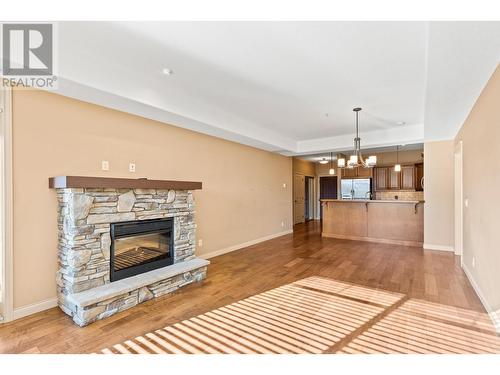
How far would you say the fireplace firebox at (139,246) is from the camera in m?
3.06

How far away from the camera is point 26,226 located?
268 centimetres

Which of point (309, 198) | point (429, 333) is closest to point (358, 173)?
point (309, 198)

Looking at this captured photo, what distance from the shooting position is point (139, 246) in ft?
11.1

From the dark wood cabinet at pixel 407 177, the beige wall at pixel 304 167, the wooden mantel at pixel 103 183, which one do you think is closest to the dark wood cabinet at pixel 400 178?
the dark wood cabinet at pixel 407 177

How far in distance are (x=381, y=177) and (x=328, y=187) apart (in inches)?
105

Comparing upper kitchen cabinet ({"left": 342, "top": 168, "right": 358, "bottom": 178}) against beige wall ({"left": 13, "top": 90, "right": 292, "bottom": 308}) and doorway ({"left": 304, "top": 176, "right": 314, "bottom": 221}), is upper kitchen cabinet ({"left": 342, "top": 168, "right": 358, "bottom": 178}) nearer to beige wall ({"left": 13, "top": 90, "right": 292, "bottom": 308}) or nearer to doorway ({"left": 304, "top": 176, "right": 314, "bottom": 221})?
doorway ({"left": 304, "top": 176, "right": 314, "bottom": 221})

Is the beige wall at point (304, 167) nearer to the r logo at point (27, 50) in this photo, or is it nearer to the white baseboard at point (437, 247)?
the white baseboard at point (437, 247)

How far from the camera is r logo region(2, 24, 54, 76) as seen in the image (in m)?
2.23

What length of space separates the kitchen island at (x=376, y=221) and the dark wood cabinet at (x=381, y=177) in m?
2.60

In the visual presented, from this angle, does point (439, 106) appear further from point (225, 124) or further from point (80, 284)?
point (80, 284)

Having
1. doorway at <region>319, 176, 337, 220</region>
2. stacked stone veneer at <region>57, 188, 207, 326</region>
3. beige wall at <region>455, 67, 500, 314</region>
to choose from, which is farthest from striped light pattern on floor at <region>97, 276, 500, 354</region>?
doorway at <region>319, 176, 337, 220</region>

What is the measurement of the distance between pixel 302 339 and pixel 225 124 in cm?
351

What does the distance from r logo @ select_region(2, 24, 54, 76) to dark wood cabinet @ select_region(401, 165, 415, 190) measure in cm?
900

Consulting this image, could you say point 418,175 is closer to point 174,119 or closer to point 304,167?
point 304,167
